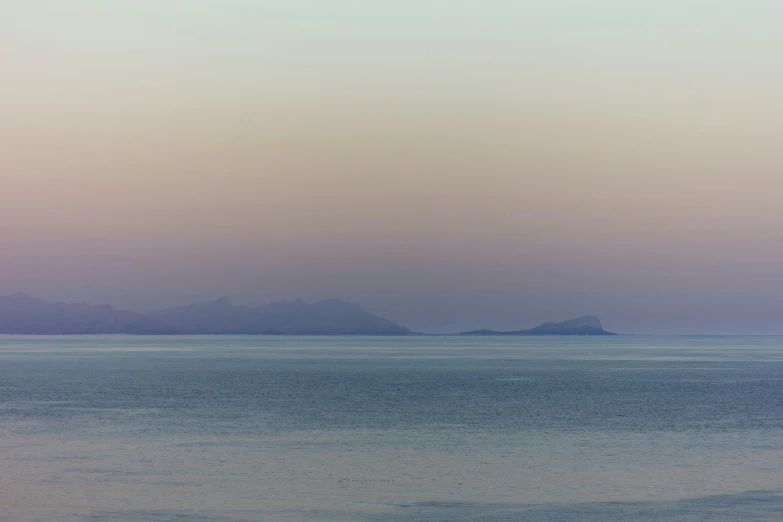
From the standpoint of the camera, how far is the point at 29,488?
37.2m

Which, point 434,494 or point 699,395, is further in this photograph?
point 699,395

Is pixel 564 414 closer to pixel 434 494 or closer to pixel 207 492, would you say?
A: pixel 434 494

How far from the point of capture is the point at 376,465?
43562 millimetres

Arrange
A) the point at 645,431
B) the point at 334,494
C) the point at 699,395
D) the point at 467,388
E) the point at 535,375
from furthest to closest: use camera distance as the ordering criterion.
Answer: the point at 535,375 → the point at 467,388 → the point at 699,395 → the point at 645,431 → the point at 334,494

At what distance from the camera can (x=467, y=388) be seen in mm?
100812

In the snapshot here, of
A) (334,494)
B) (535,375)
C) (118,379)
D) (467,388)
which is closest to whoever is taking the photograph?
(334,494)

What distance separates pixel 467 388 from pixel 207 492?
66068mm

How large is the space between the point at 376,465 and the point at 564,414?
29059 millimetres

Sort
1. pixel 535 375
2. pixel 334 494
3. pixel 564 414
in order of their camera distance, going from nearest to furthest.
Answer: pixel 334 494
pixel 564 414
pixel 535 375

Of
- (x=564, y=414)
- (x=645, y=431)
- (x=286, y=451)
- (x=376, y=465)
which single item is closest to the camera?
(x=376, y=465)

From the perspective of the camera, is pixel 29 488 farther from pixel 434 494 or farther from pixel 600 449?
pixel 600 449

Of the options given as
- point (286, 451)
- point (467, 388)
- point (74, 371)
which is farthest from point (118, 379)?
point (286, 451)

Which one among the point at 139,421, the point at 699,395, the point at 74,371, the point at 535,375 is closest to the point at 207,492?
the point at 139,421

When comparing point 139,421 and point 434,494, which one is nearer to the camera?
point 434,494
